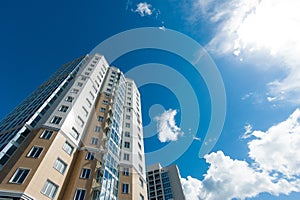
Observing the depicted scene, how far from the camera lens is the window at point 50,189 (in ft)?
58.9

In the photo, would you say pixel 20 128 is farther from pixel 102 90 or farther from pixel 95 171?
pixel 102 90

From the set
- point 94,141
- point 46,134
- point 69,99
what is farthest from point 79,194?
point 69,99

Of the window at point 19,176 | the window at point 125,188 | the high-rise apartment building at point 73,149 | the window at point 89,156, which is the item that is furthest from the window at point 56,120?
the window at point 125,188

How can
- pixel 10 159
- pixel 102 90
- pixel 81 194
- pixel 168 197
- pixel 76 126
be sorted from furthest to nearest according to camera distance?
pixel 168 197 < pixel 102 90 < pixel 76 126 < pixel 81 194 < pixel 10 159

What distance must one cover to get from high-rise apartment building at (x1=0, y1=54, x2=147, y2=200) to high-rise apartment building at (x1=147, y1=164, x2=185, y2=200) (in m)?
42.5

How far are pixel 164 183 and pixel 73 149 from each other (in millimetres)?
57933

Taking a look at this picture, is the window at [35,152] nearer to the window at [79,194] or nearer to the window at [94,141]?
the window at [79,194]

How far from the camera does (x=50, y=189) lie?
18.6m

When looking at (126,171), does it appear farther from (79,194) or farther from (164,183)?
(164,183)

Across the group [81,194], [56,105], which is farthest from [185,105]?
[56,105]

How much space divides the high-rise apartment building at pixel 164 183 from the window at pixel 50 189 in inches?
2220

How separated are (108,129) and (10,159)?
1419cm

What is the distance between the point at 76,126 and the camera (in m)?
26.9

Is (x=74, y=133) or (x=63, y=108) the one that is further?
(x=63, y=108)
